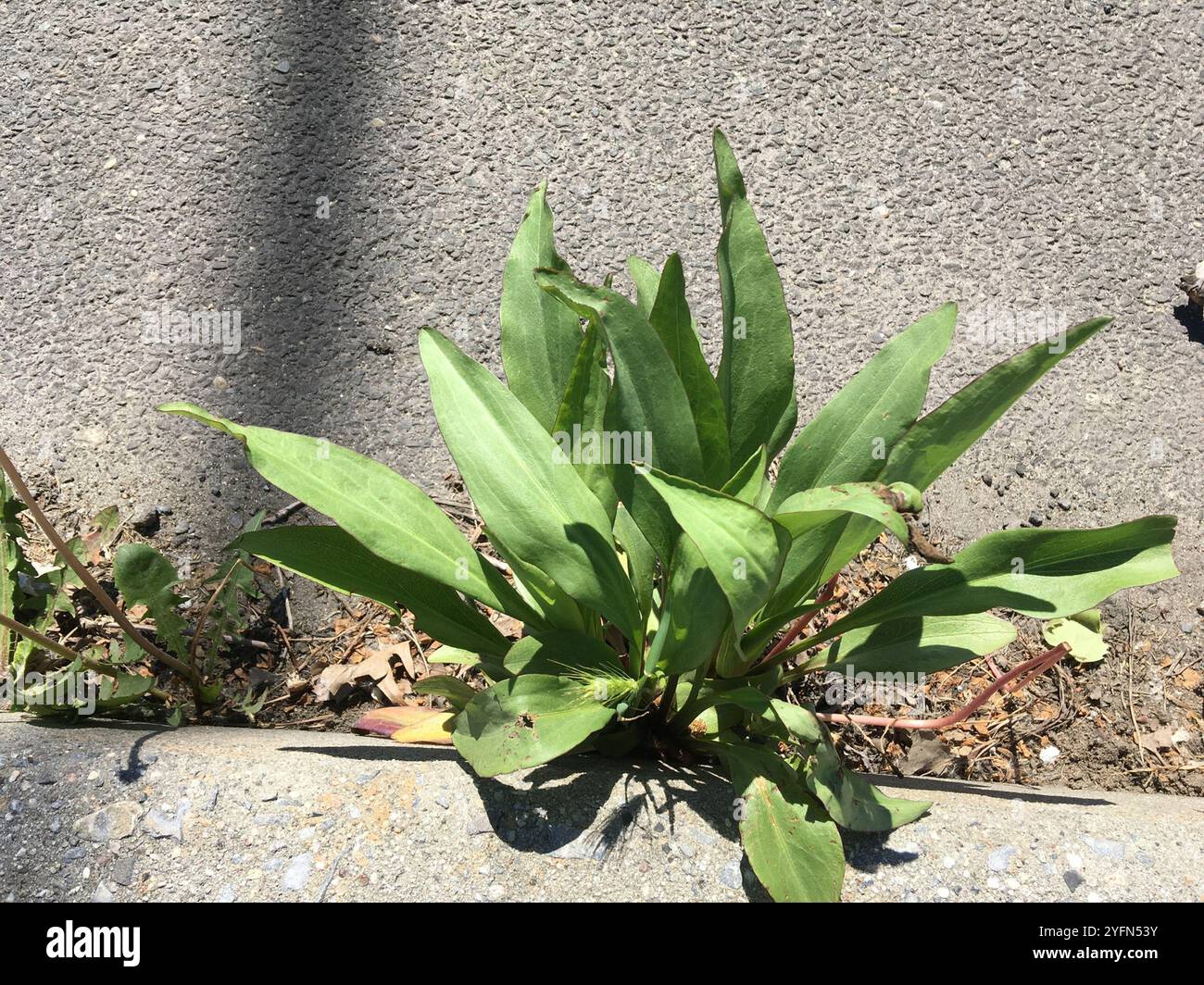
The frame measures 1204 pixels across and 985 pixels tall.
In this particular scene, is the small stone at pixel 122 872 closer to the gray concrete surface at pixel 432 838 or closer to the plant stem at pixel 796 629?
the gray concrete surface at pixel 432 838

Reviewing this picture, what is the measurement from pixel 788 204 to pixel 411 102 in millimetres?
991

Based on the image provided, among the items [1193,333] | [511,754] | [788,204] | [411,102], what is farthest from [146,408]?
[1193,333]

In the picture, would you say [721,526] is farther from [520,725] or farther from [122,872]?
[122,872]

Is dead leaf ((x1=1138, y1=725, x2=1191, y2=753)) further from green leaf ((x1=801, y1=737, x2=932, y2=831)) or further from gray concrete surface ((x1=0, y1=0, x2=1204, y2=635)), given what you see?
green leaf ((x1=801, y1=737, x2=932, y2=831))

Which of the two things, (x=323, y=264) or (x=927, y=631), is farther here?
(x=323, y=264)

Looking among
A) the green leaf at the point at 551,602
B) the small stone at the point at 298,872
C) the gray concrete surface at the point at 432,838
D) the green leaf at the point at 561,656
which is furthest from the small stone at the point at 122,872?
the green leaf at the point at 551,602

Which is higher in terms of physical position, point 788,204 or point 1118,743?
point 788,204

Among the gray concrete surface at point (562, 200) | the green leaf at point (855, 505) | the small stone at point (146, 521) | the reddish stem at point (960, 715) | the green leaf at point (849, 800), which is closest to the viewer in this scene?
the green leaf at point (855, 505)

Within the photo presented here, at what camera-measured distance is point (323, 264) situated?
212cm

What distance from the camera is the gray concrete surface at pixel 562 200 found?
198cm

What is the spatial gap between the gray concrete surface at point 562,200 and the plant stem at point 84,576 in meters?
0.35

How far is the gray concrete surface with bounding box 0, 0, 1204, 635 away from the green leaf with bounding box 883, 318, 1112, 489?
0.81 meters

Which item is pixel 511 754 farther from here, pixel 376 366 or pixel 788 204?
pixel 788 204

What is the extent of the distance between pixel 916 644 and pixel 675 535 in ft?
1.37
